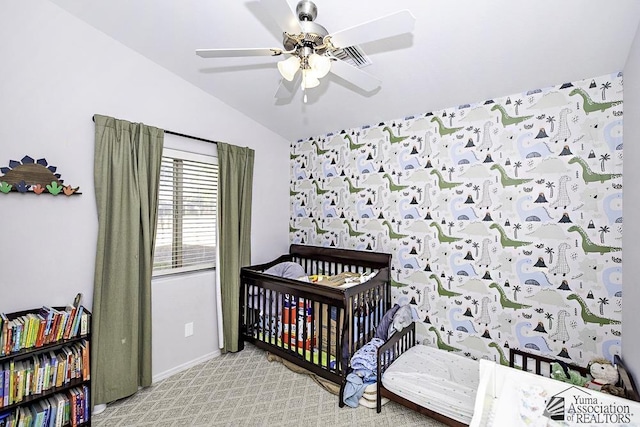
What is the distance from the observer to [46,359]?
1.84 m

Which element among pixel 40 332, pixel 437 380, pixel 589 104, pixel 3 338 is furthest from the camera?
pixel 437 380

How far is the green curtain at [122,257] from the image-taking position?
2184 millimetres

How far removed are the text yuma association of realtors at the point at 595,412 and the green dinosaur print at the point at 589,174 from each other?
1479 millimetres

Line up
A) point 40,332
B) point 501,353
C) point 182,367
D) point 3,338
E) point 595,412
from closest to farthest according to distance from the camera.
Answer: point 595,412 → point 3,338 → point 40,332 → point 501,353 → point 182,367

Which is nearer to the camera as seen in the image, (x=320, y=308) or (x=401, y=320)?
(x=320, y=308)

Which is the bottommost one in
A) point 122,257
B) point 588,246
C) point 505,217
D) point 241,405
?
point 241,405

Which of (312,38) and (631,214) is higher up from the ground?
(312,38)

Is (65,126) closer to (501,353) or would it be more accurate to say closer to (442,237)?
(442,237)

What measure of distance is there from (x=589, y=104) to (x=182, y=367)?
12.8ft

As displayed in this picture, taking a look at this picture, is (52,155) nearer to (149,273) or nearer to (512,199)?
(149,273)

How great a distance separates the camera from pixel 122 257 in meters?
2.27

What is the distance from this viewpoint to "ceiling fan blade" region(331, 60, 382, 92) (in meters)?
1.58

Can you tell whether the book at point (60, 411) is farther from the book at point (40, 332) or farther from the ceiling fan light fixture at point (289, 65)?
the ceiling fan light fixture at point (289, 65)

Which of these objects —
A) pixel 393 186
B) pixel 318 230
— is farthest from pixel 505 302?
pixel 318 230
